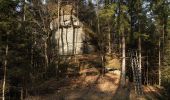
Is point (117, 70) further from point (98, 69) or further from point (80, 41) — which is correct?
point (80, 41)

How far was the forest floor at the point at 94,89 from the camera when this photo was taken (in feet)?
102

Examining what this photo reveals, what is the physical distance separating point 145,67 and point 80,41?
415 inches

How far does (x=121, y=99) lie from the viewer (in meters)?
29.5

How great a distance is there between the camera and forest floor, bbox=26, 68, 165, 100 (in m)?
31.0

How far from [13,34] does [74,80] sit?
1230cm

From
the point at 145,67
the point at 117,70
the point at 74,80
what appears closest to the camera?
the point at 74,80

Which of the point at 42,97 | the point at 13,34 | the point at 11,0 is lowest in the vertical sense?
the point at 42,97

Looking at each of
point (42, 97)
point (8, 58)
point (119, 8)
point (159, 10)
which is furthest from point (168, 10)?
point (8, 58)

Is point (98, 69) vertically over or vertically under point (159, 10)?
under

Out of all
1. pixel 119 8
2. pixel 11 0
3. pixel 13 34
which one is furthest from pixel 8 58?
pixel 119 8

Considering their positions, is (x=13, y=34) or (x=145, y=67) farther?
(x=145, y=67)

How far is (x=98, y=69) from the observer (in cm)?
4075

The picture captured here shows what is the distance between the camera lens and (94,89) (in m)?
33.8

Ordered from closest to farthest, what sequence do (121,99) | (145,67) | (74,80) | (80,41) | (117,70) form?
(121,99) → (74,80) → (117,70) → (145,67) → (80,41)
